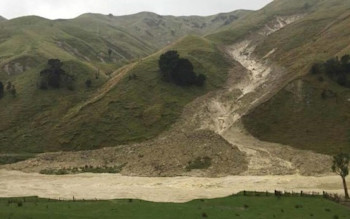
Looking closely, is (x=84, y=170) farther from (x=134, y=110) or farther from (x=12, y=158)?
(x=134, y=110)

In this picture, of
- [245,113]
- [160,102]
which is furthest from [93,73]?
[245,113]

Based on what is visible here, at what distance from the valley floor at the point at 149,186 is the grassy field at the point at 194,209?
1040 centimetres

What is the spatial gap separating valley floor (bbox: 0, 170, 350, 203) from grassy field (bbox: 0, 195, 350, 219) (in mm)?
10405

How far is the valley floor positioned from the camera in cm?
6172

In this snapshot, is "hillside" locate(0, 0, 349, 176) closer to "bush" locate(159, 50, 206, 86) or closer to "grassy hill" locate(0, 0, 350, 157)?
"grassy hill" locate(0, 0, 350, 157)

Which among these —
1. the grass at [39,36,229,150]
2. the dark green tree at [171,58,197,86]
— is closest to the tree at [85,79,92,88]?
the grass at [39,36,229,150]

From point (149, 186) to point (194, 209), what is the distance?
85.4ft

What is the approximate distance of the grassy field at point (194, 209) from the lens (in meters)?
40.3

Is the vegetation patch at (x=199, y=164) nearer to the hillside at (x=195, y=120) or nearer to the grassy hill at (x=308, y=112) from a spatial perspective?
the hillside at (x=195, y=120)

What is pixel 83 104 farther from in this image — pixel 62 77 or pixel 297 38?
pixel 297 38

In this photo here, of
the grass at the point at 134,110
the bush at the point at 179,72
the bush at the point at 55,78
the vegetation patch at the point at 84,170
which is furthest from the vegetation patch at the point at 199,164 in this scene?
the bush at the point at 55,78

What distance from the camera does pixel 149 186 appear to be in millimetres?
69562

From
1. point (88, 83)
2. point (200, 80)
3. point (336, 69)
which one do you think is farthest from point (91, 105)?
point (336, 69)

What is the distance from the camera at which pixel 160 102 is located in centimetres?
11506
